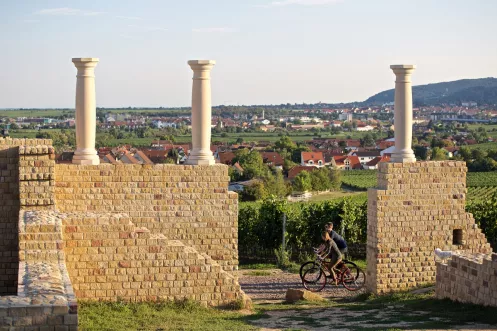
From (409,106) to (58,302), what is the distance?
31.9 feet

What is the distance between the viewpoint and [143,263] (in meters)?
12.6

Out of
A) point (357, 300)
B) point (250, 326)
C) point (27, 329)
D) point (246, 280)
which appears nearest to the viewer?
point (27, 329)

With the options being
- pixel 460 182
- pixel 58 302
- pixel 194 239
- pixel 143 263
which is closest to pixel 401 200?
pixel 460 182

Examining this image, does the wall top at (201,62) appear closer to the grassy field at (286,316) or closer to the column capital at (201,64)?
the column capital at (201,64)

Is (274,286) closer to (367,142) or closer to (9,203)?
(9,203)

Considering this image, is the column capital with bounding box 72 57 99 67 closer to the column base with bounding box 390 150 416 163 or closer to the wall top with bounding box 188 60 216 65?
the wall top with bounding box 188 60 216 65

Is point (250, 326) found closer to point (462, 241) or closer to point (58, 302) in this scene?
point (58, 302)

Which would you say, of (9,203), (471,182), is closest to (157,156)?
(471,182)

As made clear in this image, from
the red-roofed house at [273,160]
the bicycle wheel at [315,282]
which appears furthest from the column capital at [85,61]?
the red-roofed house at [273,160]

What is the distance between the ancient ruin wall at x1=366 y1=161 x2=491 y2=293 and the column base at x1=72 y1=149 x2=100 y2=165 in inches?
208

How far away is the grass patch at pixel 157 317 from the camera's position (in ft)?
34.9

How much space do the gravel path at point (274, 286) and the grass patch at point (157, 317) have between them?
3605 mm

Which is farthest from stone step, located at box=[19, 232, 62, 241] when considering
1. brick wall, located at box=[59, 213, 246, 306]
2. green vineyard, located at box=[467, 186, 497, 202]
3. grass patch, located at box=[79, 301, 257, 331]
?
green vineyard, located at box=[467, 186, 497, 202]

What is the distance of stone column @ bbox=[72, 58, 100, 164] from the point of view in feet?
48.1
